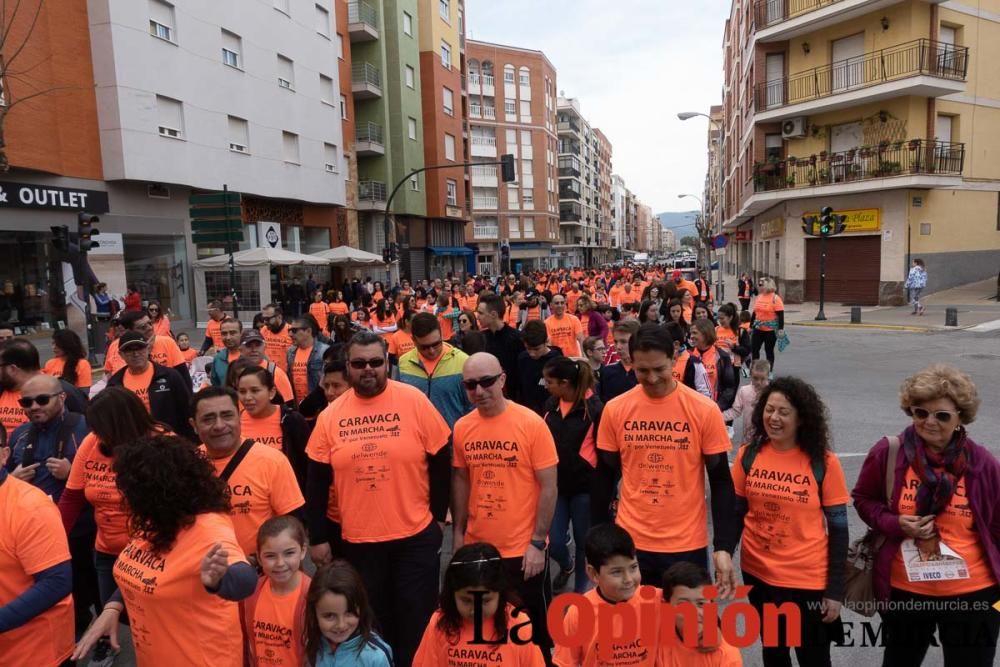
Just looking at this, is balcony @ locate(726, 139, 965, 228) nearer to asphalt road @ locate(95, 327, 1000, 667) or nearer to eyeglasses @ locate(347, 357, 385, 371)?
asphalt road @ locate(95, 327, 1000, 667)

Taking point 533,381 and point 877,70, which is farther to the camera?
point 877,70

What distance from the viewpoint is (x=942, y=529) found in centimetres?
285

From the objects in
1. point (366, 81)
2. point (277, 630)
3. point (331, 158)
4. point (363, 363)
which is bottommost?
point (277, 630)

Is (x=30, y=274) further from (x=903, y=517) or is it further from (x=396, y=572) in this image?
(x=903, y=517)

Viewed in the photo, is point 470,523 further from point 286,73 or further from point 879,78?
point 286,73

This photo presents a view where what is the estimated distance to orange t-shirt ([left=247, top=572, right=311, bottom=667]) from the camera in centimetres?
282

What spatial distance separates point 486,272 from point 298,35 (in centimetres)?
3244

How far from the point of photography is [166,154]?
2098cm

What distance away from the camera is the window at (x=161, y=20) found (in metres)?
20.4

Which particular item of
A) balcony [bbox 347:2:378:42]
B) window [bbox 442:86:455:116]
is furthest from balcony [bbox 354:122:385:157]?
window [bbox 442:86:455:116]

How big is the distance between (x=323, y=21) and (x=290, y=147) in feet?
22.5

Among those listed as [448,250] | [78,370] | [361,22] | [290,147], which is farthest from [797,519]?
[448,250]

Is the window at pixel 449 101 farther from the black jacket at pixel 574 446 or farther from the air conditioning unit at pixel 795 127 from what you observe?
the black jacket at pixel 574 446

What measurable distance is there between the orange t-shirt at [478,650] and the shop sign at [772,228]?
29.2 m
